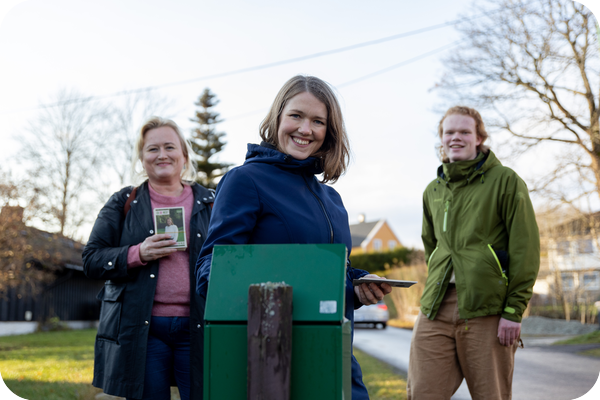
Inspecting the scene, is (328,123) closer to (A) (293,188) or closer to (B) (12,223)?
(A) (293,188)

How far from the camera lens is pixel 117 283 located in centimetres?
304

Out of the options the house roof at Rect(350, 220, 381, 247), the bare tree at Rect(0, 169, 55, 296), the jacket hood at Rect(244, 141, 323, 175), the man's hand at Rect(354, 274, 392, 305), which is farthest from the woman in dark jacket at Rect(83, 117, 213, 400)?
the house roof at Rect(350, 220, 381, 247)

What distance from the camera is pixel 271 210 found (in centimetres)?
195

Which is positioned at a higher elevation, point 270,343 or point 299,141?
point 299,141

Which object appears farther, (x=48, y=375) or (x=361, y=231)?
(x=361, y=231)

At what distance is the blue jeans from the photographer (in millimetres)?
2898

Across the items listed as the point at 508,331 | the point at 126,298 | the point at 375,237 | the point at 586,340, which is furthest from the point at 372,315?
the point at 375,237

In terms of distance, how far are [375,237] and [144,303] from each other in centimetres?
5619

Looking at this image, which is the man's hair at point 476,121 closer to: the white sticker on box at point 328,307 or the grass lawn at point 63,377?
the white sticker on box at point 328,307

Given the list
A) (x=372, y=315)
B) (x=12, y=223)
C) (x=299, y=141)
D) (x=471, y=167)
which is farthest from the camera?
(x=372, y=315)

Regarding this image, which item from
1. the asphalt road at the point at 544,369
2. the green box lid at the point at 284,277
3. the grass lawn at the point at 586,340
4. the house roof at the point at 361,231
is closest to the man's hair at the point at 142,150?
the green box lid at the point at 284,277

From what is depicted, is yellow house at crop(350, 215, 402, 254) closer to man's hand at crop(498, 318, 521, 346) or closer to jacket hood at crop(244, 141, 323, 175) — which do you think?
man's hand at crop(498, 318, 521, 346)

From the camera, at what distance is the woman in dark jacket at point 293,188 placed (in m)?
1.89

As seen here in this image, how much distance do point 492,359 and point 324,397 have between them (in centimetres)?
194
